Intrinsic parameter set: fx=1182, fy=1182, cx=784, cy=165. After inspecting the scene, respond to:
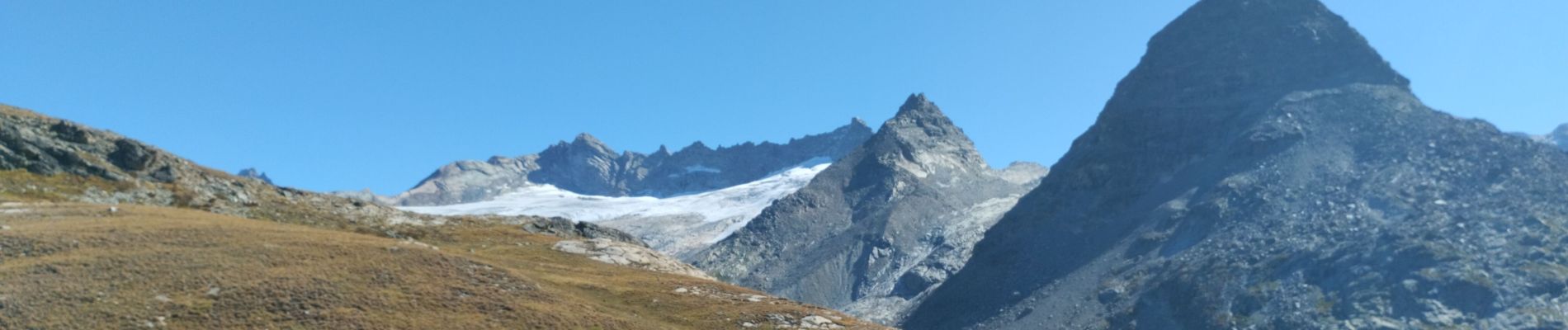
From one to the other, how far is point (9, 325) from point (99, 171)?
177 feet

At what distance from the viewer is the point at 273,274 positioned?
186 ft

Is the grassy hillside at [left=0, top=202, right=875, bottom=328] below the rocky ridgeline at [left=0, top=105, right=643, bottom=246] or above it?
below

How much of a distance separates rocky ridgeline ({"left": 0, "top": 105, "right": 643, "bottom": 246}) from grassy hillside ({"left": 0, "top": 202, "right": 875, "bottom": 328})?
17.1m

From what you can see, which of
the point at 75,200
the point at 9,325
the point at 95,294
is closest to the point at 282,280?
the point at 95,294

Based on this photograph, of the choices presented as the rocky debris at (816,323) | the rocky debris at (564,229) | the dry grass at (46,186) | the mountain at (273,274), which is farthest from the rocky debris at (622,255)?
the dry grass at (46,186)

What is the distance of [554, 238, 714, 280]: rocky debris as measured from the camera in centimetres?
8944

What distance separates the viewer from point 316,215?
3826 inches

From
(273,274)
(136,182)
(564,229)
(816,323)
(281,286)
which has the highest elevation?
(136,182)

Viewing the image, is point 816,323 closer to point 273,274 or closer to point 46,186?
point 273,274

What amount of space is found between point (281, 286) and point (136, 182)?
48.8 meters

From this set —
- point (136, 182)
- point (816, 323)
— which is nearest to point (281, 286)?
point (816, 323)

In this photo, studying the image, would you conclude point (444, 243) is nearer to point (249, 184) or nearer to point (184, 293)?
point (249, 184)

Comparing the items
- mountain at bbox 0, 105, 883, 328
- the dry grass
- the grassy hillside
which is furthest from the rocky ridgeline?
the grassy hillside

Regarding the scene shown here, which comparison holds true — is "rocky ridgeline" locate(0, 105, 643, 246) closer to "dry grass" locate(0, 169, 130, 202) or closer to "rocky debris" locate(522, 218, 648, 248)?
"dry grass" locate(0, 169, 130, 202)
